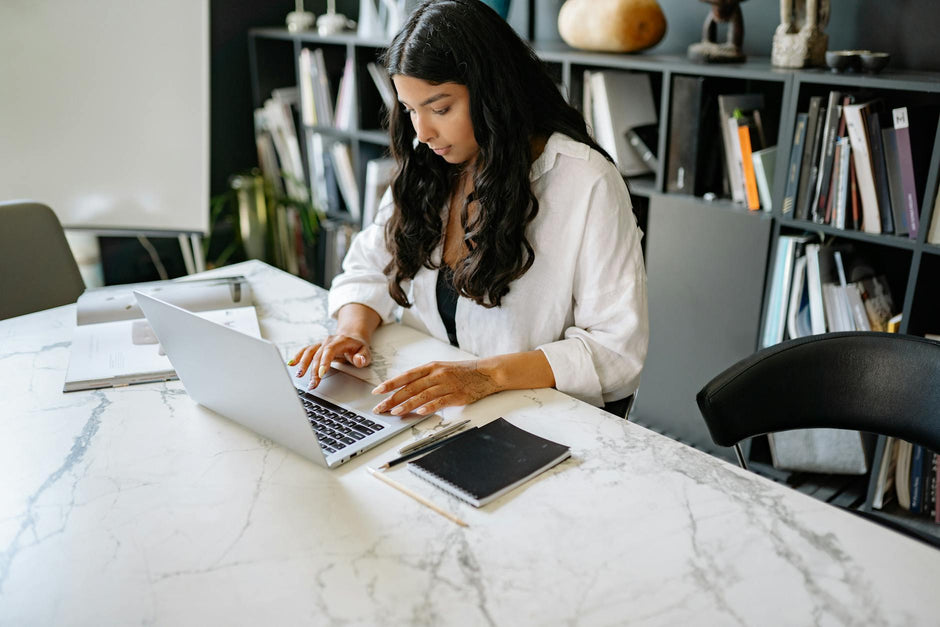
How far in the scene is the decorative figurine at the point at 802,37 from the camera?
6.56 ft

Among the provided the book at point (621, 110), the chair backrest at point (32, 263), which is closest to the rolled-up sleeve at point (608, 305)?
the book at point (621, 110)

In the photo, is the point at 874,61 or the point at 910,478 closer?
the point at 874,61

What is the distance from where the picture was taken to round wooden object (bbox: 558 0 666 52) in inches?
89.7

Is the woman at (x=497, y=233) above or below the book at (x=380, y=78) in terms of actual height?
below

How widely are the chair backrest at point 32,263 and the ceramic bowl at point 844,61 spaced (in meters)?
1.92

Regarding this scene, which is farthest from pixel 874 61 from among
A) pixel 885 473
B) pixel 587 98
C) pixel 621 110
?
pixel 885 473

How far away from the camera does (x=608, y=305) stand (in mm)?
1502

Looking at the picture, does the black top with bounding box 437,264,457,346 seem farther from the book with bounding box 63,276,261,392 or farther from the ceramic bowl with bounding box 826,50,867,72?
the ceramic bowl with bounding box 826,50,867,72

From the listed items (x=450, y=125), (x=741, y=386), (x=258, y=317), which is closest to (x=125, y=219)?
(x=258, y=317)

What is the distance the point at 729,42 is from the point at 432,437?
5.13ft

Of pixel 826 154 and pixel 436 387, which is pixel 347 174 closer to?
pixel 826 154

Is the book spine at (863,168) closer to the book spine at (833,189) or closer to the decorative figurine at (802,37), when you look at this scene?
the book spine at (833,189)

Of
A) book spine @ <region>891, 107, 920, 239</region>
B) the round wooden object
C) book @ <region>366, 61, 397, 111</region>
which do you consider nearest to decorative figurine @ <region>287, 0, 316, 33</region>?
book @ <region>366, 61, 397, 111</region>

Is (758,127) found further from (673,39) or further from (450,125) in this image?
(450,125)
